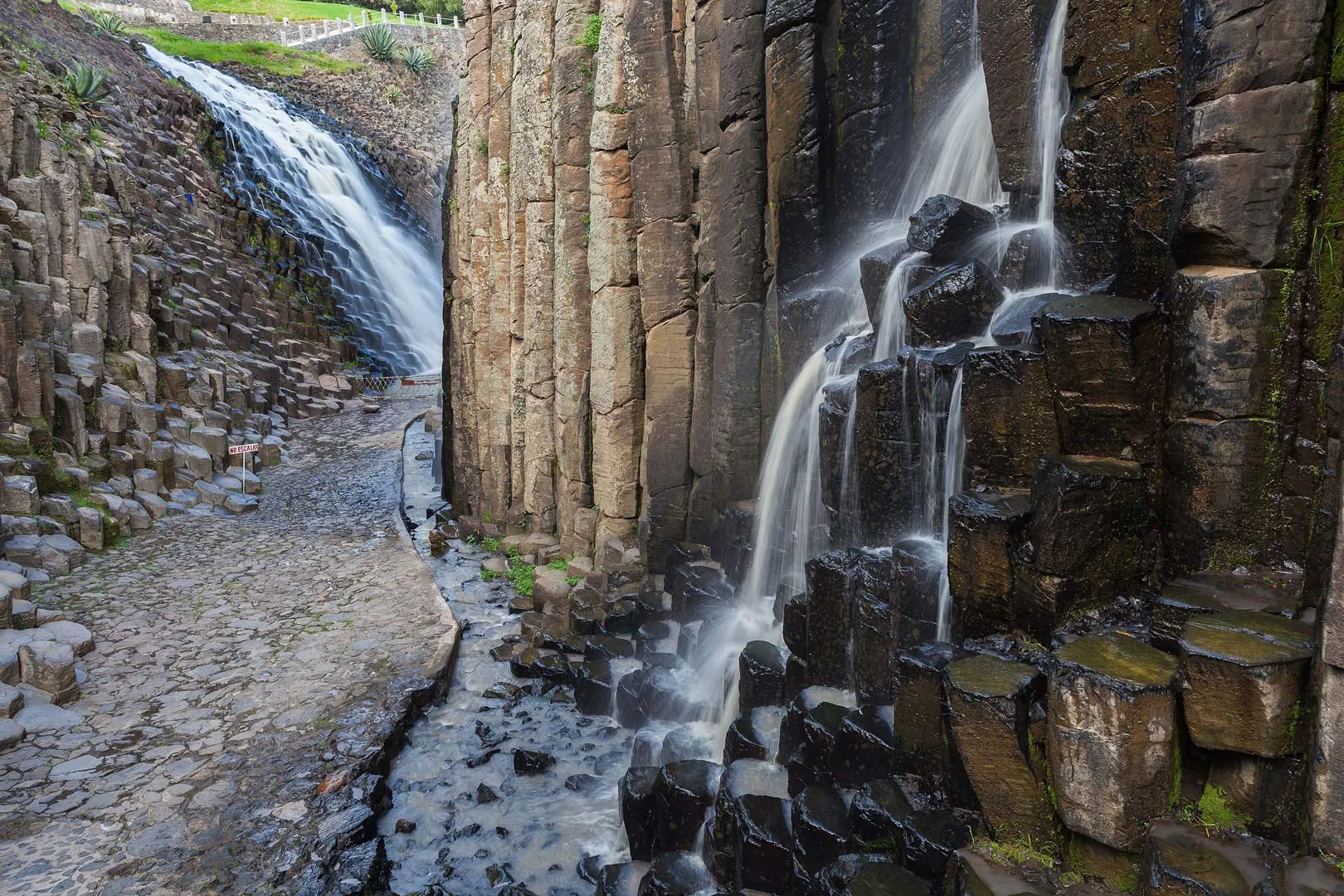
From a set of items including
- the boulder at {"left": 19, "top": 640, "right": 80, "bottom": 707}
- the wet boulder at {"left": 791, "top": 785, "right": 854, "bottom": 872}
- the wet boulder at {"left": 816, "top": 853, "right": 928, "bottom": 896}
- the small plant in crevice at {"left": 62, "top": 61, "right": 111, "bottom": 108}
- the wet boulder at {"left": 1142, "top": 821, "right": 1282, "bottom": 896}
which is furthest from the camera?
the small plant in crevice at {"left": 62, "top": 61, "right": 111, "bottom": 108}

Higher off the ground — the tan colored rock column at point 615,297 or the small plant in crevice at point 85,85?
the small plant in crevice at point 85,85

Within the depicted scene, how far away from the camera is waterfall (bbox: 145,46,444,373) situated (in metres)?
30.0

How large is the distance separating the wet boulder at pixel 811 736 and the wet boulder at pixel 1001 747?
1312mm

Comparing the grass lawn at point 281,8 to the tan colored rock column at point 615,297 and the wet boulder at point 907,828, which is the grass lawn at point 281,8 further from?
the wet boulder at point 907,828

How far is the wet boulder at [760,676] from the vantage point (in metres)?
7.74

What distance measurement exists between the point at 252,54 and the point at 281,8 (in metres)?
17.7

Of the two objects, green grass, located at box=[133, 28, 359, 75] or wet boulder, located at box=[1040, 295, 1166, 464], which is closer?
wet boulder, located at box=[1040, 295, 1166, 464]

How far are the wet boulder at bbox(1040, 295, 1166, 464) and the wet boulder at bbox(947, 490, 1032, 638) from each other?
0.63 metres

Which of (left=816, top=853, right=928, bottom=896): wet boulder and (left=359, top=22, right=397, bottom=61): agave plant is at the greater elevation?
(left=359, top=22, right=397, bottom=61): agave plant

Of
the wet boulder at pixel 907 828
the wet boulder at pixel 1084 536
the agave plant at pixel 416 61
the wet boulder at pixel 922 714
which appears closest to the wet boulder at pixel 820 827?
the wet boulder at pixel 907 828

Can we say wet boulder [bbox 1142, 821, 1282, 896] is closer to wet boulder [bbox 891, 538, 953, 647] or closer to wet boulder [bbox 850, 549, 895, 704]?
wet boulder [bbox 891, 538, 953, 647]

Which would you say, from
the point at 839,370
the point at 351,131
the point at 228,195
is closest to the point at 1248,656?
the point at 839,370

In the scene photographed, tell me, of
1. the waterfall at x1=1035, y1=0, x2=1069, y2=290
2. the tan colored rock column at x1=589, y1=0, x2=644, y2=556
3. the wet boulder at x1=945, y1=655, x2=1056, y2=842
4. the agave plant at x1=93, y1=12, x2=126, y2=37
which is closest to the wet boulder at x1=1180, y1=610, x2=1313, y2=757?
the wet boulder at x1=945, y1=655, x2=1056, y2=842

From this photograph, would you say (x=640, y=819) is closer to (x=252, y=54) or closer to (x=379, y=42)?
(x=252, y=54)
